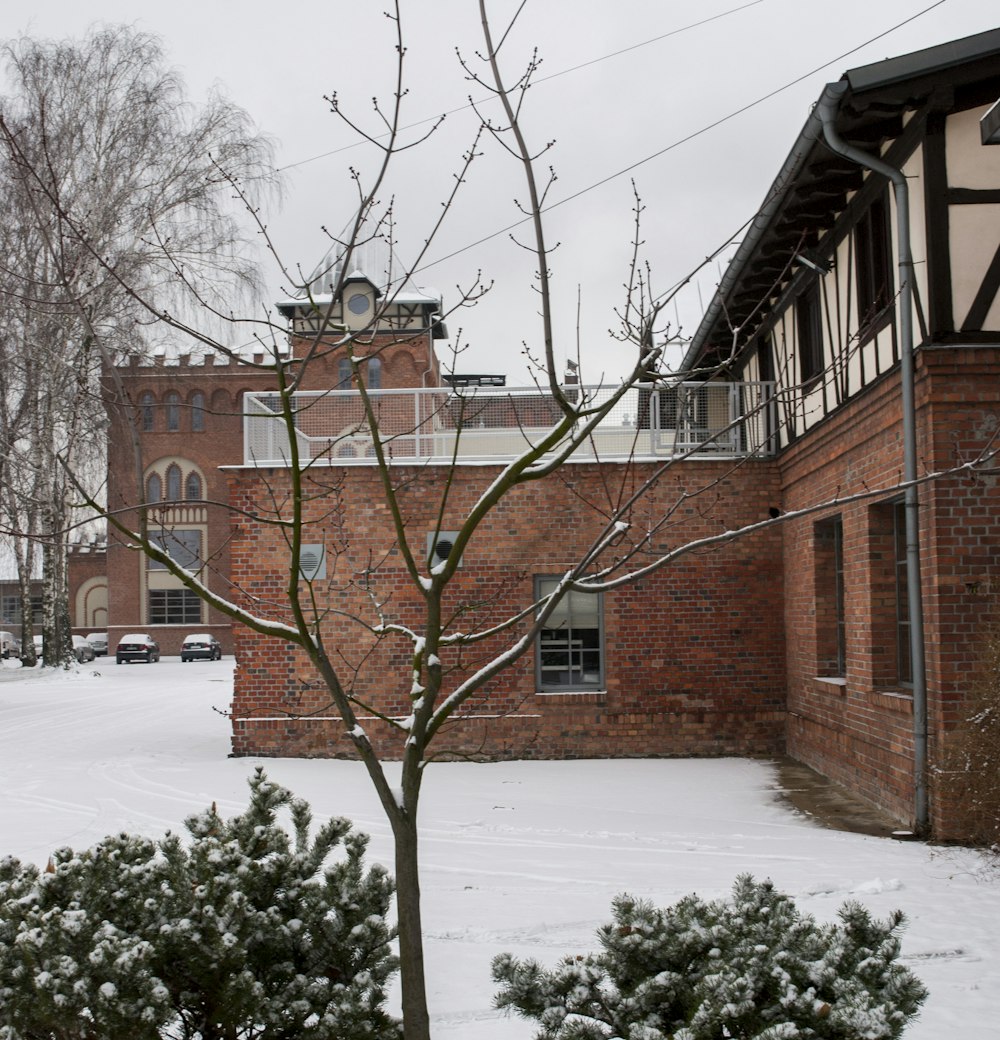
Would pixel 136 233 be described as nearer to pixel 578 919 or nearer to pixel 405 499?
pixel 405 499

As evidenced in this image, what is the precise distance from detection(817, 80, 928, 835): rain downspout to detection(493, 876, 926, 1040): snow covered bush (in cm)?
522

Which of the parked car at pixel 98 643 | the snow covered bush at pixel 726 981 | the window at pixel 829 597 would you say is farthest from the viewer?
the parked car at pixel 98 643

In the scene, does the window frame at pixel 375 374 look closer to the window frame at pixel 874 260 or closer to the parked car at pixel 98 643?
the parked car at pixel 98 643

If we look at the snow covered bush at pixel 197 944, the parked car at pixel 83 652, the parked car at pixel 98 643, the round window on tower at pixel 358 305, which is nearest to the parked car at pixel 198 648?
the parked car at pixel 83 652

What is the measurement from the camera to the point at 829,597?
11.6 m

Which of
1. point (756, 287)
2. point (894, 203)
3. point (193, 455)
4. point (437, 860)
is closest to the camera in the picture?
point (437, 860)

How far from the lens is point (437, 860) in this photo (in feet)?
26.1

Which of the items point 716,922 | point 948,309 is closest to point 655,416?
point 948,309

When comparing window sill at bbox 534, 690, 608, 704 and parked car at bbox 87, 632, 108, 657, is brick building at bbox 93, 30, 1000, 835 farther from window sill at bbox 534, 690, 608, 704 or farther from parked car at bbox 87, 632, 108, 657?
parked car at bbox 87, 632, 108, 657

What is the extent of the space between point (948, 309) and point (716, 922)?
19.7 ft

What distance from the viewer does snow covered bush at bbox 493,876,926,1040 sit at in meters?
2.93

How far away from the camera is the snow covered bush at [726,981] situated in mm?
2934

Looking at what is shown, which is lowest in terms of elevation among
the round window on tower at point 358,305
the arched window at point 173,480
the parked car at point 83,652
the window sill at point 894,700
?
the parked car at point 83,652

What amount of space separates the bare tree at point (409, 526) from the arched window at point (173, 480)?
1231 cm
